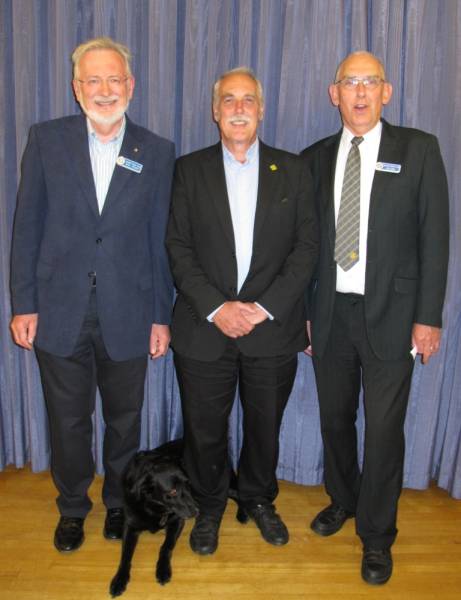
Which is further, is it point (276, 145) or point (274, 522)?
point (276, 145)

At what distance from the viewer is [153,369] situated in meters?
2.70

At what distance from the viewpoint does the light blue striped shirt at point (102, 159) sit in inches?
81.2

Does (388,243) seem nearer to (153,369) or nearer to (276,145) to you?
(276,145)

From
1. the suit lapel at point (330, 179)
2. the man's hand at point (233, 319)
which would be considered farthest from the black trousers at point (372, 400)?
the man's hand at point (233, 319)

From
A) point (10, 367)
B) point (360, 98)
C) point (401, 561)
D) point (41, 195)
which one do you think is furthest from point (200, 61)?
point (401, 561)

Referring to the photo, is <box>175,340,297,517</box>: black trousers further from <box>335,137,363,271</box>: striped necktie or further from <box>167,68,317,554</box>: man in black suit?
<box>335,137,363,271</box>: striped necktie

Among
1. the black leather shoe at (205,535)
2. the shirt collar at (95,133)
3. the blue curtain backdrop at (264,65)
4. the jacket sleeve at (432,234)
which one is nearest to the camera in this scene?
the jacket sleeve at (432,234)

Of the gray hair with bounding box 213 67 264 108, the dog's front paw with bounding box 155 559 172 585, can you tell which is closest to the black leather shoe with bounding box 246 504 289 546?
the dog's front paw with bounding box 155 559 172 585

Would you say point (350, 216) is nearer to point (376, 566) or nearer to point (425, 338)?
point (425, 338)

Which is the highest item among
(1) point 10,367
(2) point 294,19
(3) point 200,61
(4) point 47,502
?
(2) point 294,19

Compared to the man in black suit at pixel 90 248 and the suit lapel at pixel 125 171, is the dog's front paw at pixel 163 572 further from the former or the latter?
the suit lapel at pixel 125 171

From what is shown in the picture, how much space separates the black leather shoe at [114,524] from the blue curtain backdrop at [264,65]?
1.09 m

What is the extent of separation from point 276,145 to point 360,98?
580 millimetres

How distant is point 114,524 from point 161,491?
1.33 feet
